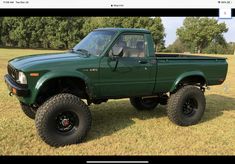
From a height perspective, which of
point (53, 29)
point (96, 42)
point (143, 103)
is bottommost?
point (53, 29)

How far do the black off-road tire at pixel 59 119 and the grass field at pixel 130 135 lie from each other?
154mm

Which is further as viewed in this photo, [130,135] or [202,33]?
[202,33]

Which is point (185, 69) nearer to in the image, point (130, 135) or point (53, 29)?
point (130, 135)

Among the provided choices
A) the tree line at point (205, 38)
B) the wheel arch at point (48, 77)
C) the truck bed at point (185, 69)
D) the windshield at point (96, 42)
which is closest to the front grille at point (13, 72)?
the wheel arch at point (48, 77)

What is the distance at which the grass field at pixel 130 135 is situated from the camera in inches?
204

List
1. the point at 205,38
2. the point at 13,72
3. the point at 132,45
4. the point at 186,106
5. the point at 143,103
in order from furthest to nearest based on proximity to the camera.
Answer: the point at 205,38 < the point at 143,103 < the point at 186,106 < the point at 132,45 < the point at 13,72

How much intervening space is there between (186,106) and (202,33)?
66039 mm

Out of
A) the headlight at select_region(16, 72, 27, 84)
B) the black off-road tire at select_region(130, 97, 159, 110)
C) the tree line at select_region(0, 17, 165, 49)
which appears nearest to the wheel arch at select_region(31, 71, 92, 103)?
the headlight at select_region(16, 72, 27, 84)

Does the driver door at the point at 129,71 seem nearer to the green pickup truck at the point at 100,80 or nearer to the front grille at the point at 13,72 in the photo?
the green pickup truck at the point at 100,80

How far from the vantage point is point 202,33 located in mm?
69562

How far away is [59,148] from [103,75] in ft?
5.07

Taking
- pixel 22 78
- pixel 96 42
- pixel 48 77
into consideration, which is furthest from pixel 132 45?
pixel 22 78

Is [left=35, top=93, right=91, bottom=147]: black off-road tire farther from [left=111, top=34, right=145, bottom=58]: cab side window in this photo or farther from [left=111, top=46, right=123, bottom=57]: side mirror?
[left=111, top=34, right=145, bottom=58]: cab side window

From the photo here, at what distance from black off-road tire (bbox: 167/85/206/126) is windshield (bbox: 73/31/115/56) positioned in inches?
76.7
